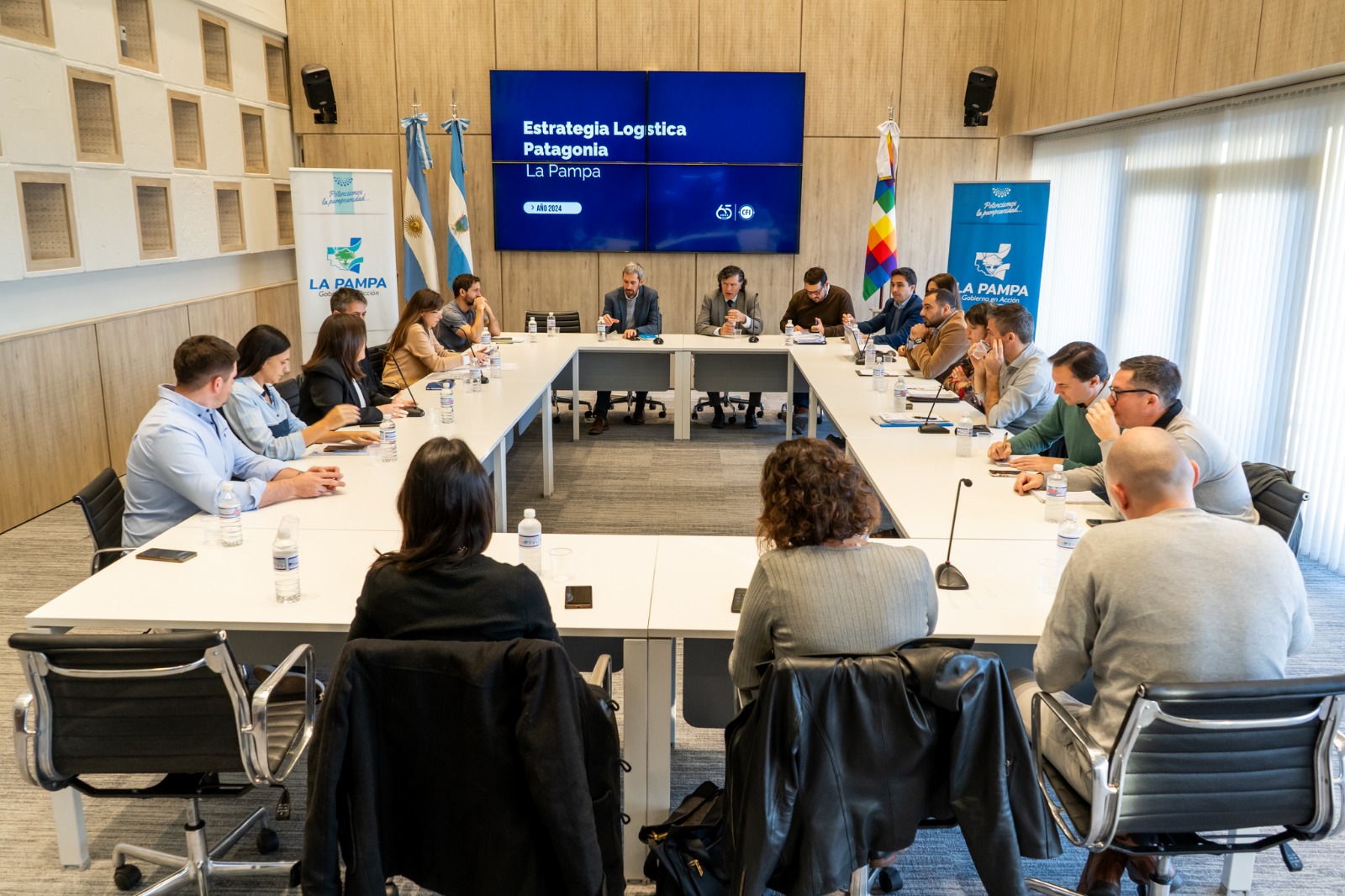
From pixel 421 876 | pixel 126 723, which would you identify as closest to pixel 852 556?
pixel 421 876

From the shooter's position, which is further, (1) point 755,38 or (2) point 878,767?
(1) point 755,38

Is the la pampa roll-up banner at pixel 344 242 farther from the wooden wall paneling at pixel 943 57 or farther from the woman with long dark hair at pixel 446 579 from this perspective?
the woman with long dark hair at pixel 446 579

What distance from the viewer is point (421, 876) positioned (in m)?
2.06

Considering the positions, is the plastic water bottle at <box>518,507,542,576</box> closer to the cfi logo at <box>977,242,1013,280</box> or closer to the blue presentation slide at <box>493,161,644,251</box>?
the cfi logo at <box>977,242,1013,280</box>

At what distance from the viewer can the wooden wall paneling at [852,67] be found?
30.2 ft

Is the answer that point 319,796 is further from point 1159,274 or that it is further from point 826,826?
point 1159,274

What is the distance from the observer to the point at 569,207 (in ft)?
31.4

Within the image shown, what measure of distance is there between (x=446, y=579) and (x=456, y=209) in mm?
7796

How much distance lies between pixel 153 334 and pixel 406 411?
10.1 ft

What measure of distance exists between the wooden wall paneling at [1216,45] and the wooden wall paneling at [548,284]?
5302 millimetres

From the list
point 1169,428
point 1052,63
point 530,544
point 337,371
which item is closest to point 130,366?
point 337,371

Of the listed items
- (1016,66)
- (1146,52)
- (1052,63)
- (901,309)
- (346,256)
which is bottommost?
(901,309)

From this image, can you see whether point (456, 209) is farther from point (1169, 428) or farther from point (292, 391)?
point (1169, 428)

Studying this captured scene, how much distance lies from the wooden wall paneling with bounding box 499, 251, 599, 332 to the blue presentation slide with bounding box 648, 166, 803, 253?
2.25 ft
